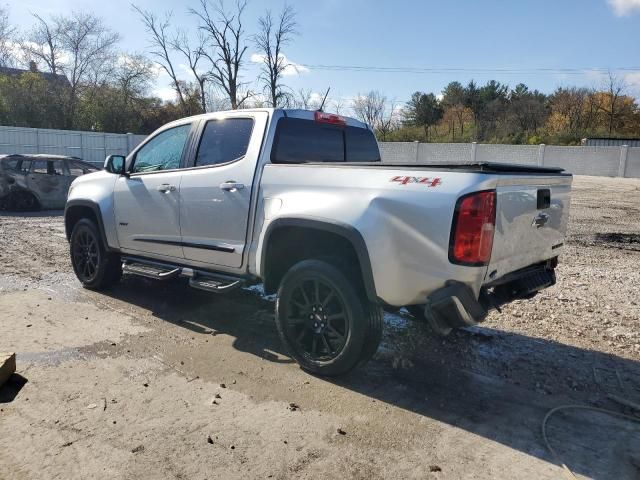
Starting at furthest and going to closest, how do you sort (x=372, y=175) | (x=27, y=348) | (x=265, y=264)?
(x=27, y=348) → (x=265, y=264) → (x=372, y=175)

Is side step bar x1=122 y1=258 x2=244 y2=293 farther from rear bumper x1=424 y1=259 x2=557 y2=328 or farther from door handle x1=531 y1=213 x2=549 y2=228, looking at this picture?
door handle x1=531 y1=213 x2=549 y2=228

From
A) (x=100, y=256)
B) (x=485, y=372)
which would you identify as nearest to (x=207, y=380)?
(x=485, y=372)

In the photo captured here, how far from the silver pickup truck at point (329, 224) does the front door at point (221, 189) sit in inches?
0.5

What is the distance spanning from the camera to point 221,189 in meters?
4.52

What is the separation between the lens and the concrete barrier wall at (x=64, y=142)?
25.8 metres

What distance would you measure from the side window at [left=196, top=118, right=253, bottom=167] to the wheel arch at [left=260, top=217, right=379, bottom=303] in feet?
2.94

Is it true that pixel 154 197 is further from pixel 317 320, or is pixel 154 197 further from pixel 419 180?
pixel 419 180

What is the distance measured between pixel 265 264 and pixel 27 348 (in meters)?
2.24

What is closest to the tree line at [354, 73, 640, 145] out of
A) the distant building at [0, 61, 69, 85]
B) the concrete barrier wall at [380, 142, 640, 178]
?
the concrete barrier wall at [380, 142, 640, 178]

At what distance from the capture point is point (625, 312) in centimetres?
534

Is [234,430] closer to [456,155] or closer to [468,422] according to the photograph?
[468,422]

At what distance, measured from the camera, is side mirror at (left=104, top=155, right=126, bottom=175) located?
220 inches

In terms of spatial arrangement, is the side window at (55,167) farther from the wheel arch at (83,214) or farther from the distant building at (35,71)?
the distant building at (35,71)

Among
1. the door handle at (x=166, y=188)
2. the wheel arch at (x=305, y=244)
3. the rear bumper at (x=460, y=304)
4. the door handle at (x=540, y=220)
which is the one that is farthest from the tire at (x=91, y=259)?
the door handle at (x=540, y=220)
